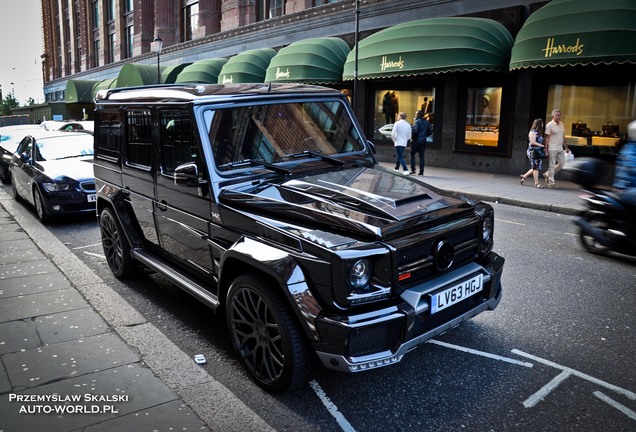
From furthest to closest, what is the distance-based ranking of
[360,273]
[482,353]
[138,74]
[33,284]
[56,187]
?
1. [138,74]
2. [56,187]
3. [33,284]
4. [482,353]
5. [360,273]

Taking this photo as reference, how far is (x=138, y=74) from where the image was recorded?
106 feet

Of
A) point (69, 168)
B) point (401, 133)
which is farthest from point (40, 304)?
point (401, 133)

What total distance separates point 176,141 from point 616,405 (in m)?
3.70

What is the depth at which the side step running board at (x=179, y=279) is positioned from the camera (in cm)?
403

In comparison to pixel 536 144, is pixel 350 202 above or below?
below

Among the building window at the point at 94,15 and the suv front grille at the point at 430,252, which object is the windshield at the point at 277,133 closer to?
the suv front grille at the point at 430,252

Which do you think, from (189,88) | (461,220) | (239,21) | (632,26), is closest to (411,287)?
(461,220)

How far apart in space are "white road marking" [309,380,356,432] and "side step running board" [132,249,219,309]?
3.13 ft

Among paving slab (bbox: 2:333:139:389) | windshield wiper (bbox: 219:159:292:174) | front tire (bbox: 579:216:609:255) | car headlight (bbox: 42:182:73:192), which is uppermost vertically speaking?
windshield wiper (bbox: 219:159:292:174)

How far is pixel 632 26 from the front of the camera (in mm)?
11453

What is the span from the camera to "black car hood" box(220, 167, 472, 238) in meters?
3.22

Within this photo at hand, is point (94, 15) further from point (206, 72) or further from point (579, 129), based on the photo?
point (579, 129)

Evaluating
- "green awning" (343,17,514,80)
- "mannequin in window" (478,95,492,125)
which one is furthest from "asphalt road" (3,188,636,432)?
"mannequin in window" (478,95,492,125)

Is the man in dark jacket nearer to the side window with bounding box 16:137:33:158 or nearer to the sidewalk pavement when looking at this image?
the side window with bounding box 16:137:33:158
